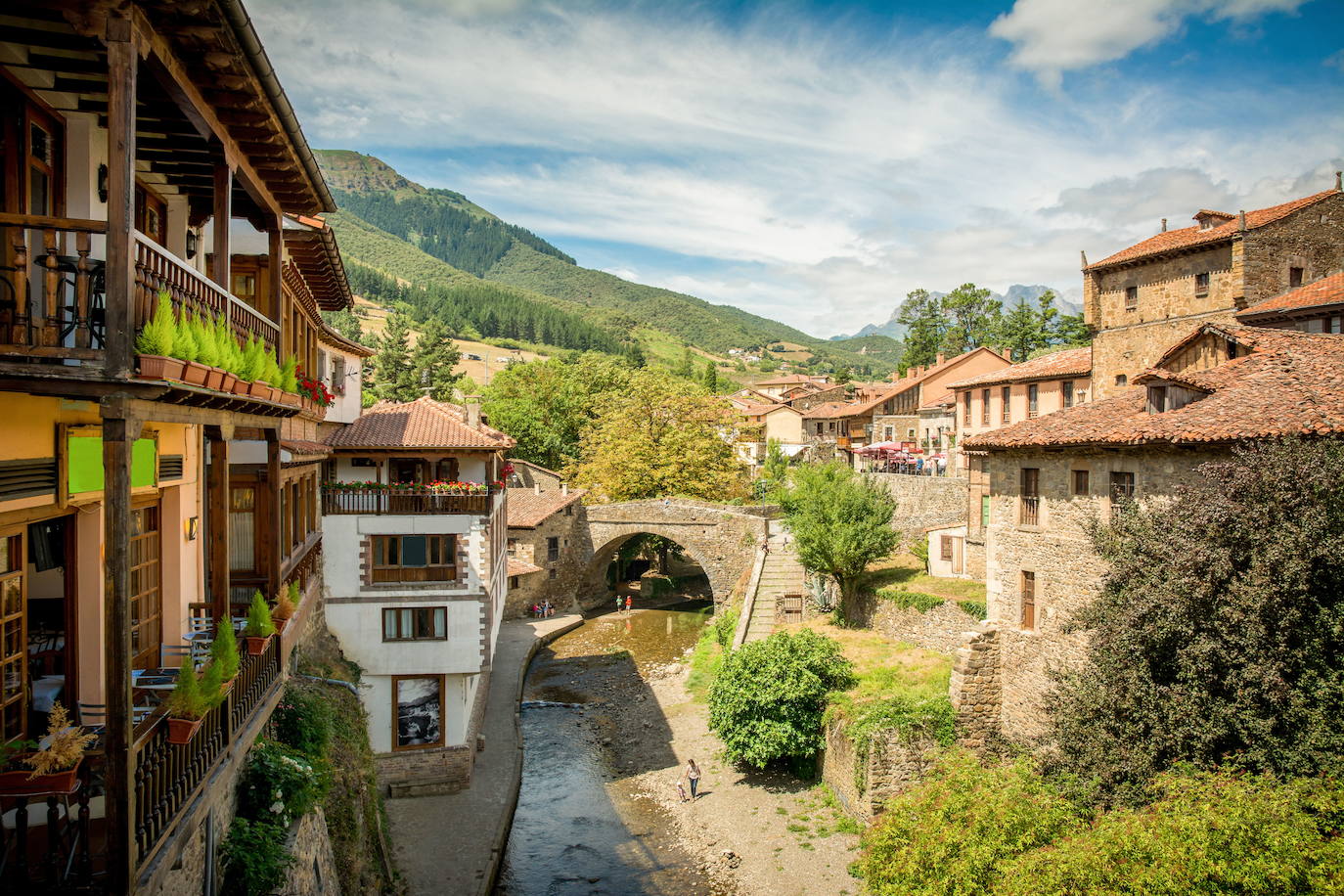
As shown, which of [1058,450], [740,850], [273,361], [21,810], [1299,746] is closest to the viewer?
[21,810]

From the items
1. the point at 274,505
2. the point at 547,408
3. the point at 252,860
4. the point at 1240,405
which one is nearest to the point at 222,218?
the point at 274,505

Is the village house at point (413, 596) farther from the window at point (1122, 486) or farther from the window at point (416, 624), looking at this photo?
the window at point (1122, 486)

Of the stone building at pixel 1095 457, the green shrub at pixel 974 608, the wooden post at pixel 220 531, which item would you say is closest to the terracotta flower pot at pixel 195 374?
the wooden post at pixel 220 531

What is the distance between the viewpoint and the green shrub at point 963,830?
1261 cm

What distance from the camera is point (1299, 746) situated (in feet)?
37.7

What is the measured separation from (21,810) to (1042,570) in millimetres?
17976

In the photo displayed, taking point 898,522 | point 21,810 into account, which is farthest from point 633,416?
point 21,810

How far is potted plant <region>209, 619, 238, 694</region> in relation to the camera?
713 centimetres

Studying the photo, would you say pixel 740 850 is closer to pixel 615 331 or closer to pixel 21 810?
pixel 21 810

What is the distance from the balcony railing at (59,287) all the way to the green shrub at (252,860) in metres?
5.23

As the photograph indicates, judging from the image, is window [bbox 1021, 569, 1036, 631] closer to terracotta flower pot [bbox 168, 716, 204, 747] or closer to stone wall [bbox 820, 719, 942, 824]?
stone wall [bbox 820, 719, 942, 824]

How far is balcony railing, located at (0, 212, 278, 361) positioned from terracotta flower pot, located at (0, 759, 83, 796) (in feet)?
9.01

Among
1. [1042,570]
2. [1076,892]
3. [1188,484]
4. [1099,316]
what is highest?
[1099,316]

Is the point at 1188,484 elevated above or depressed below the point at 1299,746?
above
